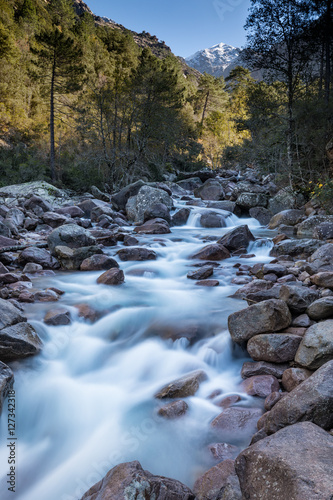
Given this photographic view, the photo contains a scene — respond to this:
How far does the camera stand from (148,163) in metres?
24.9

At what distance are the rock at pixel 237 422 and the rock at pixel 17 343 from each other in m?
2.27

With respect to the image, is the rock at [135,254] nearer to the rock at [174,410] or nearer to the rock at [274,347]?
the rock at [274,347]

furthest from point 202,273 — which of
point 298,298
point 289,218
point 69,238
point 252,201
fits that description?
point 252,201

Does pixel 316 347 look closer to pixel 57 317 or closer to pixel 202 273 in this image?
pixel 57 317

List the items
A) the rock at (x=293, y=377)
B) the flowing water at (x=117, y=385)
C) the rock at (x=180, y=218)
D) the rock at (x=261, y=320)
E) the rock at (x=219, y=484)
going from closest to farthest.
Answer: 1. the rock at (x=219, y=484)
2. the flowing water at (x=117, y=385)
3. the rock at (x=293, y=377)
4. the rock at (x=261, y=320)
5. the rock at (x=180, y=218)

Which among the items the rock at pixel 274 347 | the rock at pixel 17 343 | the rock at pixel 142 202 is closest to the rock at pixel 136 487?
the rock at pixel 274 347

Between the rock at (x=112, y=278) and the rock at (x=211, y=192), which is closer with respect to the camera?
the rock at (x=112, y=278)

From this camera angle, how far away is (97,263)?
7.30 m

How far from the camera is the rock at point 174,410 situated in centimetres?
305

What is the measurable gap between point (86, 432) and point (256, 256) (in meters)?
6.44

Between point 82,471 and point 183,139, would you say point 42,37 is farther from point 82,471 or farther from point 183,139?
point 82,471

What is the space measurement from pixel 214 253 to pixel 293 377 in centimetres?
531

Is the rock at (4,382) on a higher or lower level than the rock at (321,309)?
lower

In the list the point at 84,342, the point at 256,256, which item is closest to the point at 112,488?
the point at 84,342
